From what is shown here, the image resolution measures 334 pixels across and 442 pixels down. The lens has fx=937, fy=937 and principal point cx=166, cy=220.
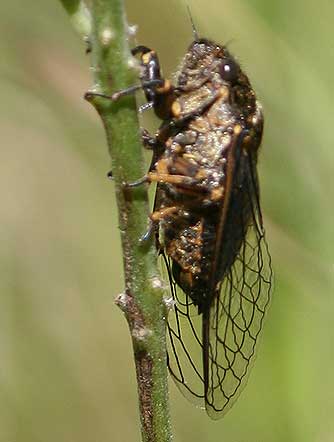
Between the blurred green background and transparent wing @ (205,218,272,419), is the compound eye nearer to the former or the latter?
transparent wing @ (205,218,272,419)

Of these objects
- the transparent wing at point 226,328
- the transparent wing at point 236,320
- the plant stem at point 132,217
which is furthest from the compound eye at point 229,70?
the plant stem at point 132,217

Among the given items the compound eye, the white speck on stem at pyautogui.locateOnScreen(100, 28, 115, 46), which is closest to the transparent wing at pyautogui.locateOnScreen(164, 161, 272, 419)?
the compound eye

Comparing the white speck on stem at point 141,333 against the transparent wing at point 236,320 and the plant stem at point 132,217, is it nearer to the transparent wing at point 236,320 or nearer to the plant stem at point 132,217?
the plant stem at point 132,217

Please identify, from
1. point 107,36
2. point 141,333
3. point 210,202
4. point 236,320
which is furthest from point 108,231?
point 107,36

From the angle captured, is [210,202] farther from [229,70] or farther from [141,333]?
[141,333]

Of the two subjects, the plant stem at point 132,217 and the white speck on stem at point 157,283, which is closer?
the plant stem at point 132,217

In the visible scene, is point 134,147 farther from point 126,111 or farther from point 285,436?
point 285,436
